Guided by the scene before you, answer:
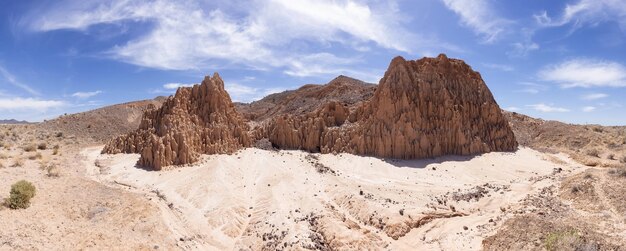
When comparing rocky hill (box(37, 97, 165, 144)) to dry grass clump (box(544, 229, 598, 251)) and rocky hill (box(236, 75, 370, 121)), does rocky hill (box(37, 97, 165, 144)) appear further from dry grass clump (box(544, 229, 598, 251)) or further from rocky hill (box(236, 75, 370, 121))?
dry grass clump (box(544, 229, 598, 251))

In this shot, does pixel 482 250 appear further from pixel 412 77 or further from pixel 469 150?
pixel 412 77

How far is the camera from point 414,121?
31453 millimetres

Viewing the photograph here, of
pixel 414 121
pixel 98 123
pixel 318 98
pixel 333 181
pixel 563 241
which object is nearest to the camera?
pixel 563 241

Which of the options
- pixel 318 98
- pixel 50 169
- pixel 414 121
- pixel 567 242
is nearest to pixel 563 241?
pixel 567 242

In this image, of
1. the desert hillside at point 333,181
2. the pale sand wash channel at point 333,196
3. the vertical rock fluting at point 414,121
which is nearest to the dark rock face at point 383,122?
the vertical rock fluting at point 414,121

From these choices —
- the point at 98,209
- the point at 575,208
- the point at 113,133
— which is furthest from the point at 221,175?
the point at 113,133

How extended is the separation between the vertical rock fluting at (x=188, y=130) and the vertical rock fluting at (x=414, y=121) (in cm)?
497

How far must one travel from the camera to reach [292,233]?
51.3 feet

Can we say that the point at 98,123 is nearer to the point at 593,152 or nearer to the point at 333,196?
the point at 333,196

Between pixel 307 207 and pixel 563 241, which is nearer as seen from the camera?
pixel 563 241

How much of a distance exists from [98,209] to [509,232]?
15.9 meters

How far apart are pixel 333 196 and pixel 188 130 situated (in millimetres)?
13438

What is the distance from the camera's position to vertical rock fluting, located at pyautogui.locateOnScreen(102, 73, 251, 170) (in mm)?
26203

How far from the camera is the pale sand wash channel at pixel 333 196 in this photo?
617 inches
